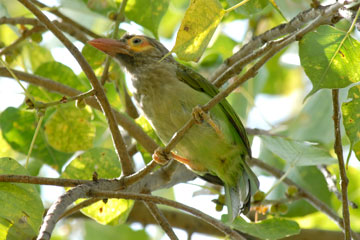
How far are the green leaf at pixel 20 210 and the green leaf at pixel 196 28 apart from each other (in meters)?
0.75

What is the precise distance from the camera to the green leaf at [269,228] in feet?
7.24

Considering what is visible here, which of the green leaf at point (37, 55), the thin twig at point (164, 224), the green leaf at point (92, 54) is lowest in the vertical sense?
the thin twig at point (164, 224)

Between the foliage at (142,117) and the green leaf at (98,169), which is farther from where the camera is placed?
the green leaf at (98,169)

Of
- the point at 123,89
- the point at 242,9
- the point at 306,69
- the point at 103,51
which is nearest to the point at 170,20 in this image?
the point at 123,89

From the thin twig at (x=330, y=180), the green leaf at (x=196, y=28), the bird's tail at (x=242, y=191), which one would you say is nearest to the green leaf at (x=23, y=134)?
the bird's tail at (x=242, y=191)

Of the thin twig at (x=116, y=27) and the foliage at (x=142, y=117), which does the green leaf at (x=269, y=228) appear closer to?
the foliage at (x=142, y=117)

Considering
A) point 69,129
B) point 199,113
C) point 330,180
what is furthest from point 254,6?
point 330,180

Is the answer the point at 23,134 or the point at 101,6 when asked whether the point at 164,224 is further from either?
the point at 101,6

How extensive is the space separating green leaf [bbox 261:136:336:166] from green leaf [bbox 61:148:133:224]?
84 cm

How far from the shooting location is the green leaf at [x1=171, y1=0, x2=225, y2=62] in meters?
1.90

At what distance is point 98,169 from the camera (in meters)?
2.85

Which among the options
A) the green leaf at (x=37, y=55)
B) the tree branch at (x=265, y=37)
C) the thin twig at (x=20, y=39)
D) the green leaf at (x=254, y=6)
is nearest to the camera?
the tree branch at (x=265, y=37)

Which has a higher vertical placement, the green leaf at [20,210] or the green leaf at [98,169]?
the green leaf at [98,169]

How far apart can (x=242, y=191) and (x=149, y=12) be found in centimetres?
108
